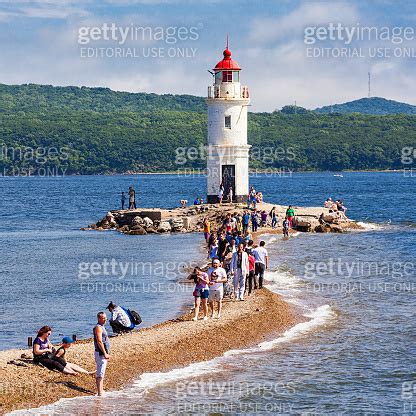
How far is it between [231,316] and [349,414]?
299 inches

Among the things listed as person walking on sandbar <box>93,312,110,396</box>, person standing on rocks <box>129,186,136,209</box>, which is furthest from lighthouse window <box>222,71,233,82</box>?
person walking on sandbar <box>93,312,110,396</box>

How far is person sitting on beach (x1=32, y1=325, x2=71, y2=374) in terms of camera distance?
19.8 metres

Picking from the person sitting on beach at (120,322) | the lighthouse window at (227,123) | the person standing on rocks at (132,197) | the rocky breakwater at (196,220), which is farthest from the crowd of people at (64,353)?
the person standing on rocks at (132,197)

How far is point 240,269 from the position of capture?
26859 millimetres

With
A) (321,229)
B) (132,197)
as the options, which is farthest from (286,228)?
(132,197)

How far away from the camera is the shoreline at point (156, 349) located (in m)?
19.0

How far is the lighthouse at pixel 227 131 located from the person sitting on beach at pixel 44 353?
36015 millimetres

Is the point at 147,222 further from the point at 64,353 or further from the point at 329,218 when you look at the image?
the point at 64,353

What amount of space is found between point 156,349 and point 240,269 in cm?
531

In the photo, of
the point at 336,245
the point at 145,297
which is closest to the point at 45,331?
the point at 145,297

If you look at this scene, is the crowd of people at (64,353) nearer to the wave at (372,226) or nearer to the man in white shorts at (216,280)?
the man in white shorts at (216,280)

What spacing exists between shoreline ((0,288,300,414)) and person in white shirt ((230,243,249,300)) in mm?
489

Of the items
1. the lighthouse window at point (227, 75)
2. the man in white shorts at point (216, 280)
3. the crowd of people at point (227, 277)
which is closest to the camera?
the crowd of people at point (227, 277)

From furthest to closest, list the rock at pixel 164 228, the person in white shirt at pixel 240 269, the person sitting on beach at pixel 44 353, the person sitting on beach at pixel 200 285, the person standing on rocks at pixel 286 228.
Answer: the rock at pixel 164 228 → the person standing on rocks at pixel 286 228 → the person in white shirt at pixel 240 269 → the person sitting on beach at pixel 200 285 → the person sitting on beach at pixel 44 353
